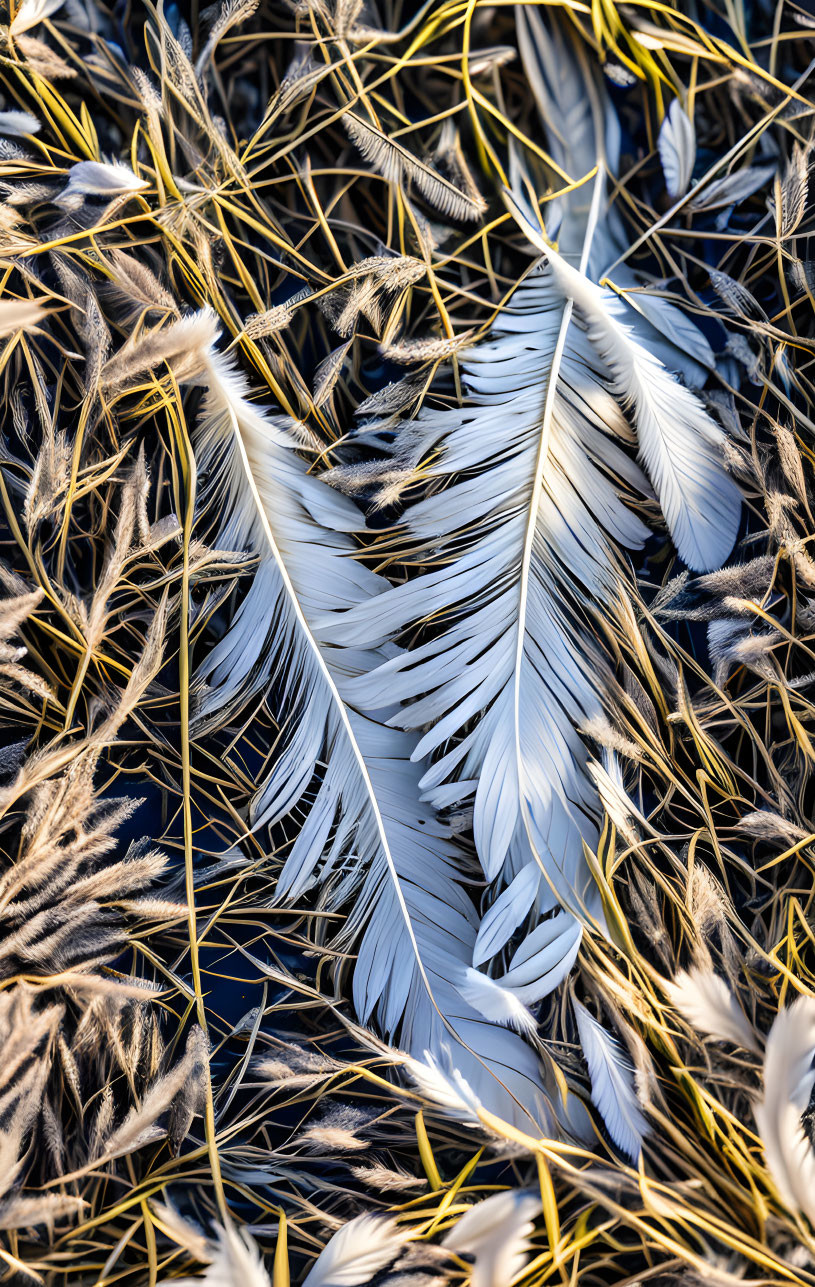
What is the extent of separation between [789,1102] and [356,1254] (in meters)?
0.49

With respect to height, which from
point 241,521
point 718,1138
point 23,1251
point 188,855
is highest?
point 241,521

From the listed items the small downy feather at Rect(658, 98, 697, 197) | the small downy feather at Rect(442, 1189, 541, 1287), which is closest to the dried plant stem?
the small downy feather at Rect(442, 1189, 541, 1287)

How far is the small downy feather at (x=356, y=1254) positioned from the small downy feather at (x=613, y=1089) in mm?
261

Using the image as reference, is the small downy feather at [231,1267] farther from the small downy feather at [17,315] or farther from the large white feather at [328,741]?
the small downy feather at [17,315]

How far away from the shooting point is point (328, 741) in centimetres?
84

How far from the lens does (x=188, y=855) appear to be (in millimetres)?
812

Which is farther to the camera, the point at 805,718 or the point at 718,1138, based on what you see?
the point at 805,718

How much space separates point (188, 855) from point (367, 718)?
0.28 m

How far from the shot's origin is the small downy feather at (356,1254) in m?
0.70

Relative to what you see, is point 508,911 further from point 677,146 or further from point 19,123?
point 19,123

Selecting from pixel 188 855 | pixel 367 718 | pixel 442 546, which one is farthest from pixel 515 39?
pixel 188 855

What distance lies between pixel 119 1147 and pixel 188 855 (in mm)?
319

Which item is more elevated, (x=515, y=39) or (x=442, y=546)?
(x=515, y=39)

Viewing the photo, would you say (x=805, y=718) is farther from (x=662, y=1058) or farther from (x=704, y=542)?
(x=662, y=1058)
